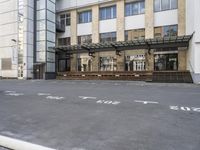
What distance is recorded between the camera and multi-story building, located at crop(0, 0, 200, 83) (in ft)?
93.6

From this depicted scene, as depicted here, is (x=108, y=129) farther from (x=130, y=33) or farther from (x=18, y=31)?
(x=18, y=31)

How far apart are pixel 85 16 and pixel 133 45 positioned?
11.1 meters

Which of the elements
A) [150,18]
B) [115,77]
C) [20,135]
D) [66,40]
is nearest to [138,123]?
[20,135]

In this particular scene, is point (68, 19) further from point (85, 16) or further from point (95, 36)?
point (95, 36)

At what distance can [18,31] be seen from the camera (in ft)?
112

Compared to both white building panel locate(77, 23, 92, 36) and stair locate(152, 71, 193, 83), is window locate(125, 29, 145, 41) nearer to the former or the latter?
white building panel locate(77, 23, 92, 36)

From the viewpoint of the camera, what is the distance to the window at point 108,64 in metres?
32.2

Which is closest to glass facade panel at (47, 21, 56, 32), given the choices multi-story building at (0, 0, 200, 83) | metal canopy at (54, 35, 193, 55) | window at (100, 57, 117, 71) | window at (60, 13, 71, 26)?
multi-story building at (0, 0, 200, 83)

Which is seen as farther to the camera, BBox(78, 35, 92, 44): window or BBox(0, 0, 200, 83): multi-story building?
BBox(78, 35, 92, 44): window

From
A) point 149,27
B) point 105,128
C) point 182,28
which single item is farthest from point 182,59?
point 105,128

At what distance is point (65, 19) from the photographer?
37.1 m

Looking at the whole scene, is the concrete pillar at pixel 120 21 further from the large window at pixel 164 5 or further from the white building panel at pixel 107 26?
the large window at pixel 164 5

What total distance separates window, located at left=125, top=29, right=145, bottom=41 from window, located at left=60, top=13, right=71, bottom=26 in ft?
36.3

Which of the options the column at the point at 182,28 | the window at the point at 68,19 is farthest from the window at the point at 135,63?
the window at the point at 68,19
